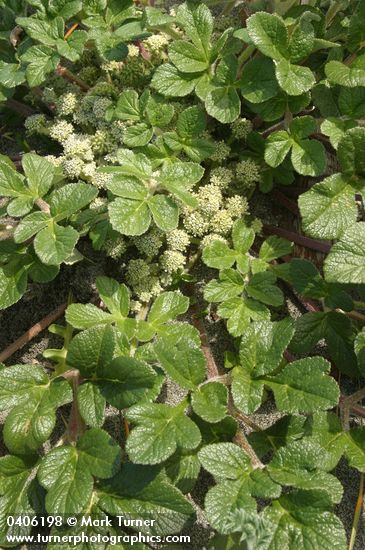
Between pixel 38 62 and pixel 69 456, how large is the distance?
131 centimetres

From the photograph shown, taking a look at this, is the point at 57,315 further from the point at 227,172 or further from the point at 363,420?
the point at 363,420

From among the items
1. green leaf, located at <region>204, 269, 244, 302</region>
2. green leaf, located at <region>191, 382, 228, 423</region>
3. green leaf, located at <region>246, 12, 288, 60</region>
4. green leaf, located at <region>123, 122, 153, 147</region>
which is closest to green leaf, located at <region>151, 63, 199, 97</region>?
green leaf, located at <region>123, 122, 153, 147</region>

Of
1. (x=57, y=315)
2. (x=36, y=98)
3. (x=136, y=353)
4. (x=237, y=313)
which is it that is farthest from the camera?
(x=36, y=98)

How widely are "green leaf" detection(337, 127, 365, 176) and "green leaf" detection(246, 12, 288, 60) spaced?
1.12 ft

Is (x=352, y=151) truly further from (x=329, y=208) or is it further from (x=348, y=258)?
(x=348, y=258)

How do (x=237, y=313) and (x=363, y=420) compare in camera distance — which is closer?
(x=237, y=313)

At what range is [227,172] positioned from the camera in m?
2.20

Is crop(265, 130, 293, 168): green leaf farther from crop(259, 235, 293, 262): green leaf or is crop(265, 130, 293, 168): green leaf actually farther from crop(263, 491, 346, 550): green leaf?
crop(263, 491, 346, 550): green leaf

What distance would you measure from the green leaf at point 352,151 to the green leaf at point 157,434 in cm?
89

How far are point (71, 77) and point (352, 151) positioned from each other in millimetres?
1188

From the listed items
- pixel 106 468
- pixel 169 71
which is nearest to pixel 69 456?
pixel 106 468

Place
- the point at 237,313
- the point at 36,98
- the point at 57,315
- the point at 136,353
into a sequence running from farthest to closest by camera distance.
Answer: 1. the point at 36,98
2. the point at 57,315
3. the point at 237,313
4. the point at 136,353

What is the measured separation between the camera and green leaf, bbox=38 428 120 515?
1.60 metres

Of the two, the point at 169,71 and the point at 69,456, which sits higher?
the point at 169,71
